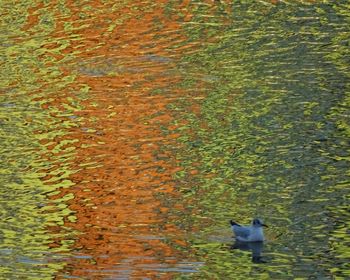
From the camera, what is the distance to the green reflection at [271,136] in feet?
40.8

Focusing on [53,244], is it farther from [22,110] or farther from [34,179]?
[22,110]

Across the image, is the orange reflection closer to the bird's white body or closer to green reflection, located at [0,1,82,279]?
green reflection, located at [0,1,82,279]

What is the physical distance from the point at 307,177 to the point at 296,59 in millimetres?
5372

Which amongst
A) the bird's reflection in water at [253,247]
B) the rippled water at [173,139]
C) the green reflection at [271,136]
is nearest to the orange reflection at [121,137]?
the rippled water at [173,139]

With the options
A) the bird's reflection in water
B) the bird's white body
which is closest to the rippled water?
the bird's reflection in water

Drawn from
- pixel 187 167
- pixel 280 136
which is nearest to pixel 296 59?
pixel 280 136

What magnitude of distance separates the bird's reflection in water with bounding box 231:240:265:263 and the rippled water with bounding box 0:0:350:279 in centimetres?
3

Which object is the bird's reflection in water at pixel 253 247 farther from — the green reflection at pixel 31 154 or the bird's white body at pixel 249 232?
the green reflection at pixel 31 154

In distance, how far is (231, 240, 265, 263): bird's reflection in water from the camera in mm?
12305

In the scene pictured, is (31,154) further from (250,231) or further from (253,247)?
(250,231)

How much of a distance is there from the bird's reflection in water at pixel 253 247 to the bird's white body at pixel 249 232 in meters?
0.06

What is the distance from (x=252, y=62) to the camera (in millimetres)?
19391

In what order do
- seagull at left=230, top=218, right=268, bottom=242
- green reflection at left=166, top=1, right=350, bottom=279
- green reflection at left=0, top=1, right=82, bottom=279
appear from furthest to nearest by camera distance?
green reflection at left=0, top=1, right=82, bottom=279 < green reflection at left=166, top=1, right=350, bottom=279 < seagull at left=230, top=218, right=268, bottom=242

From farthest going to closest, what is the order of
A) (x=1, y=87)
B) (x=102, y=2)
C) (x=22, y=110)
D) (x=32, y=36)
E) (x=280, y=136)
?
(x=102, y=2)
(x=32, y=36)
(x=1, y=87)
(x=22, y=110)
(x=280, y=136)
